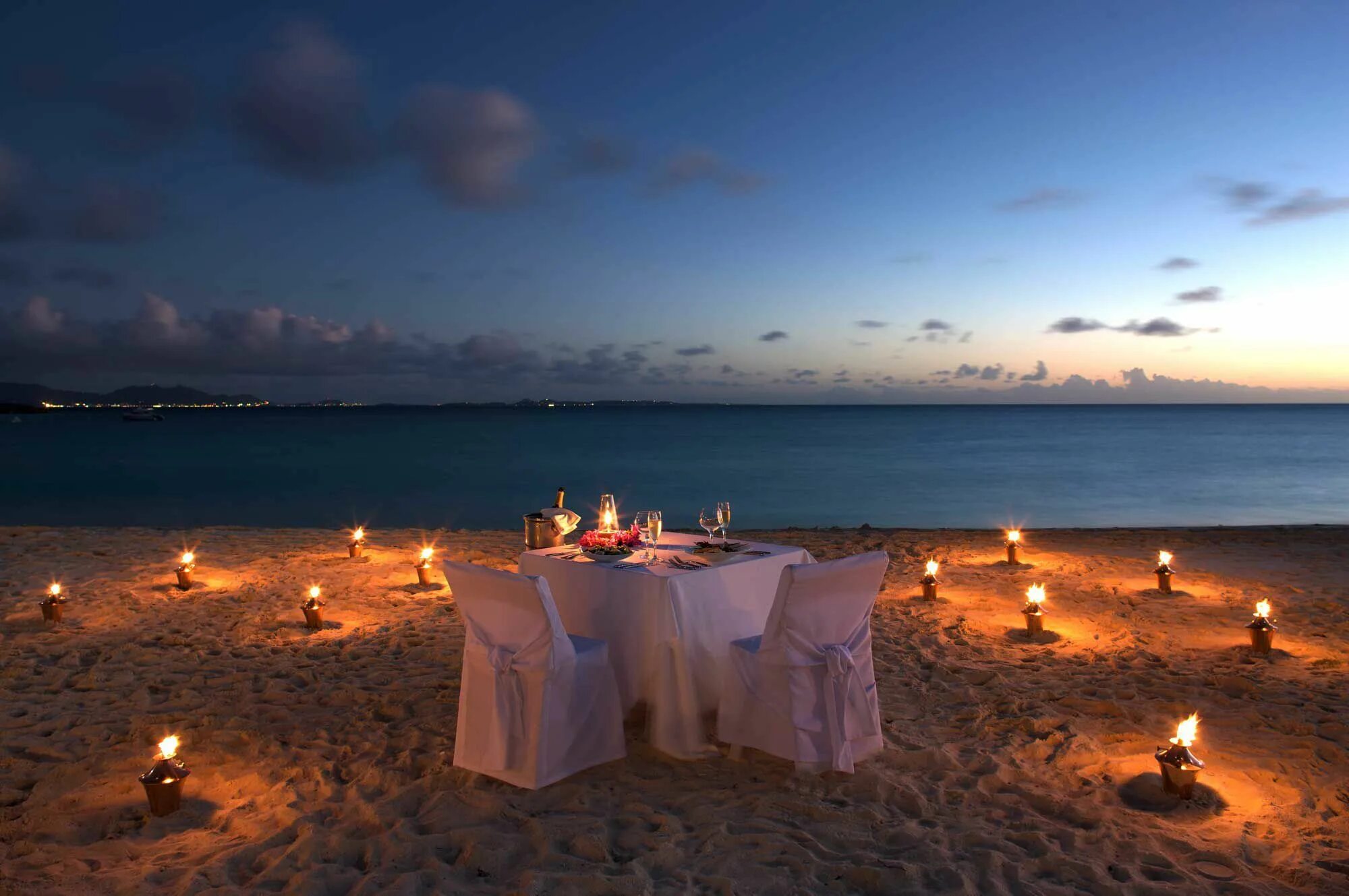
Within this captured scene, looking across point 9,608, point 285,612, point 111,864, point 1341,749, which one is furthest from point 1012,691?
point 9,608

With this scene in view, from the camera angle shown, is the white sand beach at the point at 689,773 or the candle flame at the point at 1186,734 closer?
the white sand beach at the point at 689,773

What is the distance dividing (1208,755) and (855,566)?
186 centimetres

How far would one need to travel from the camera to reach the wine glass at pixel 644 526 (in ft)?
13.5

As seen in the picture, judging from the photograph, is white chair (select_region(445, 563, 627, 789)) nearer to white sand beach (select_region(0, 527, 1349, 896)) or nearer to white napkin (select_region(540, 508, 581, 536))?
white sand beach (select_region(0, 527, 1349, 896))

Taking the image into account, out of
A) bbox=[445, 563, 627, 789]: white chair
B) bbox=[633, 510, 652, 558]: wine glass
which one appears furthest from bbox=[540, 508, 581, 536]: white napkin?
bbox=[445, 563, 627, 789]: white chair

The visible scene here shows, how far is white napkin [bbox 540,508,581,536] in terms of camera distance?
179 inches

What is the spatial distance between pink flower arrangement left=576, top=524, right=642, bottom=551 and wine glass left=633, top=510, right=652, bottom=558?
0.02 m

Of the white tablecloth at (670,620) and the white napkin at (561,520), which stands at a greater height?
the white napkin at (561,520)

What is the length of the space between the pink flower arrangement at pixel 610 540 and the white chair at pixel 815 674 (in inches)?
36.8

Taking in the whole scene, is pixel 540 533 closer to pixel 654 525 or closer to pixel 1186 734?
pixel 654 525

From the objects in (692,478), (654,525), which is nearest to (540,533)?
(654,525)

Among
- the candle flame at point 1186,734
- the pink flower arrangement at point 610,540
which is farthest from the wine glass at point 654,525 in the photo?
the candle flame at point 1186,734

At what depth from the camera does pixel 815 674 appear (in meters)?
3.45

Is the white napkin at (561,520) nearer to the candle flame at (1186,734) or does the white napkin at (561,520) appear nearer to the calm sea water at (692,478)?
the candle flame at (1186,734)
